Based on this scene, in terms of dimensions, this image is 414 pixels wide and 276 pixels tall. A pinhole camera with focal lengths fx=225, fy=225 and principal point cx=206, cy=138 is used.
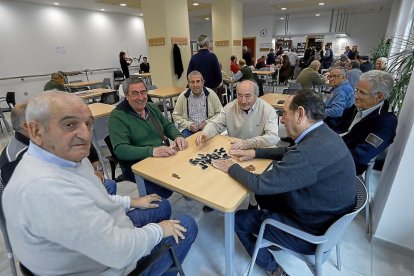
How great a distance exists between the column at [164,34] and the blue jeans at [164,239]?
5099 millimetres

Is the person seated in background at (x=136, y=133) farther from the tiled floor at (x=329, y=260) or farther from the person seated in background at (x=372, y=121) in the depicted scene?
the person seated in background at (x=372, y=121)

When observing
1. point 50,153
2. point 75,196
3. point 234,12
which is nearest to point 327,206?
point 75,196

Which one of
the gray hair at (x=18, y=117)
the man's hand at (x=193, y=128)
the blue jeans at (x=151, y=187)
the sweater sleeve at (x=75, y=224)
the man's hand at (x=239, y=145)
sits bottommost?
the blue jeans at (x=151, y=187)

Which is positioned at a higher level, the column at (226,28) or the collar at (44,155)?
the column at (226,28)

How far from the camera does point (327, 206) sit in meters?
1.12

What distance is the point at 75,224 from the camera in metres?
0.73

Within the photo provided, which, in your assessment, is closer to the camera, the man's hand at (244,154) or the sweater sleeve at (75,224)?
the sweater sleeve at (75,224)

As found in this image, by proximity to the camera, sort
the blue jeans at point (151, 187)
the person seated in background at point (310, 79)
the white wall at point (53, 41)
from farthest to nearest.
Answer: the white wall at point (53, 41)
the person seated in background at point (310, 79)
the blue jeans at point (151, 187)

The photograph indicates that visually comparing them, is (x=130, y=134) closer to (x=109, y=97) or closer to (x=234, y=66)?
(x=109, y=97)

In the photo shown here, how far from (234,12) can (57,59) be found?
618cm

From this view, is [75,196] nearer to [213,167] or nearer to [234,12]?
[213,167]

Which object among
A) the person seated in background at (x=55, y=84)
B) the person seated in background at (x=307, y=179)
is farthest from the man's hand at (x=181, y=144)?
the person seated in background at (x=55, y=84)

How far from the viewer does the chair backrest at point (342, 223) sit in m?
1.02

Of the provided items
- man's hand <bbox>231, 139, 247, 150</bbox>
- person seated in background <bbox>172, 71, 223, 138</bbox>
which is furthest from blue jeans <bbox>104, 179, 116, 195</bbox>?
person seated in background <bbox>172, 71, 223, 138</bbox>
